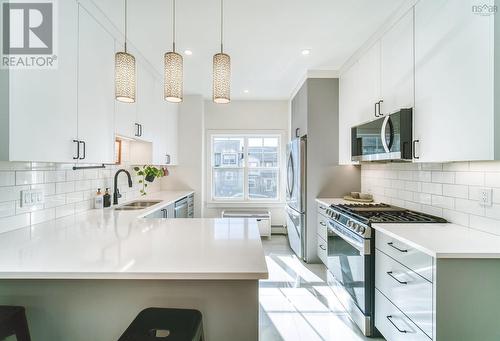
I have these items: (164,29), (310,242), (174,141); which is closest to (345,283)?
(310,242)

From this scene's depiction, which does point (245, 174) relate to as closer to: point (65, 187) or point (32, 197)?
point (65, 187)

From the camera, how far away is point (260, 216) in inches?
182

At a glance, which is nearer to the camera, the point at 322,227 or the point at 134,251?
the point at 134,251

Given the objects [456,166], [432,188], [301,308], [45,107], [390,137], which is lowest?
[301,308]

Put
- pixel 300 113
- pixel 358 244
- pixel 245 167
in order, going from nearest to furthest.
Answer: pixel 358 244
pixel 300 113
pixel 245 167

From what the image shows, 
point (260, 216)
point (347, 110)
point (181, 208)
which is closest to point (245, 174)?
point (260, 216)

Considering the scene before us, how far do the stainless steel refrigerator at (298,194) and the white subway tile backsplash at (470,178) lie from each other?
180 cm

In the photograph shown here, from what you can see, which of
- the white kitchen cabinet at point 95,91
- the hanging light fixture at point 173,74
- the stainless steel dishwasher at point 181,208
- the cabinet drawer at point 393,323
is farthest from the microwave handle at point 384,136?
the stainless steel dishwasher at point 181,208

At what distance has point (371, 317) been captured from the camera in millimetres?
1995

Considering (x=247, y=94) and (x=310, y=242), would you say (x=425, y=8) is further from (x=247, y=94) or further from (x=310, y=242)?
(x=247, y=94)

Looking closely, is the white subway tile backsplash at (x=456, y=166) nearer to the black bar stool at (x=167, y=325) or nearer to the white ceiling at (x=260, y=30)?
the white ceiling at (x=260, y=30)

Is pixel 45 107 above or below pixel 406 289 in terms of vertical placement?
above

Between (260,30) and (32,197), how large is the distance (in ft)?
7.65

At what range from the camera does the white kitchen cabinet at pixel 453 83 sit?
137cm
